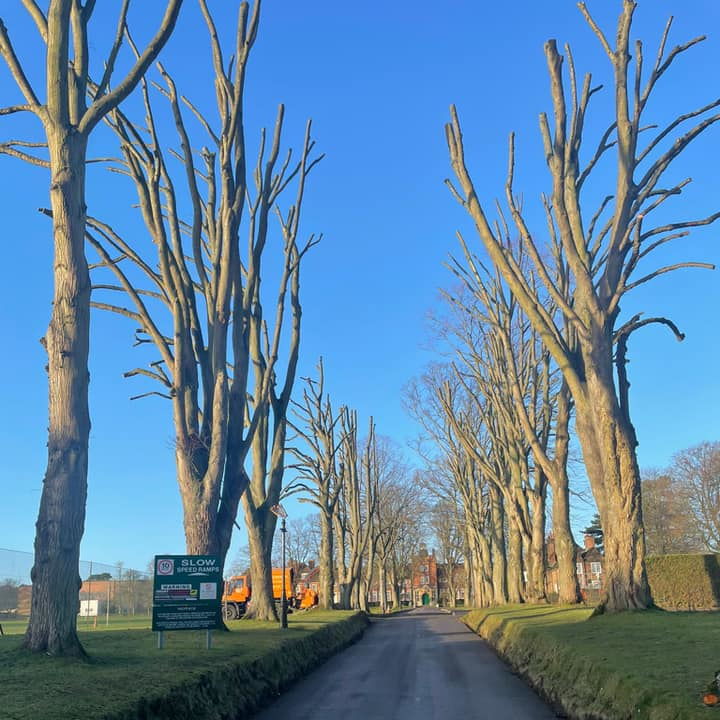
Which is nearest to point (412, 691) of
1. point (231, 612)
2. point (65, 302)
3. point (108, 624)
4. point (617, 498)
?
point (617, 498)

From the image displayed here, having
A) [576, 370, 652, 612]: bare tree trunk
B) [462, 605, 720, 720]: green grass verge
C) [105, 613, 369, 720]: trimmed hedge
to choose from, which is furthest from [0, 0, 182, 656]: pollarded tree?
[576, 370, 652, 612]: bare tree trunk

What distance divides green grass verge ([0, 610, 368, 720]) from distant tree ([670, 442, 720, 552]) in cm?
4625

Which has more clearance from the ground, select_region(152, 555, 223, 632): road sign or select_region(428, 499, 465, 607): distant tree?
select_region(428, 499, 465, 607): distant tree

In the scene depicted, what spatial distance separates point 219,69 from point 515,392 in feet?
40.7

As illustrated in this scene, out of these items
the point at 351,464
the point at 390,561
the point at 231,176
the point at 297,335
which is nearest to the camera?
the point at 231,176

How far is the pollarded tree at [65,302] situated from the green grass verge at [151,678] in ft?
2.82

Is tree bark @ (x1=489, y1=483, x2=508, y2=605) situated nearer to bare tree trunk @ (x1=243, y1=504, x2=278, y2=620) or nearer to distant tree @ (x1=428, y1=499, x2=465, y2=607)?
distant tree @ (x1=428, y1=499, x2=465, y2=607)

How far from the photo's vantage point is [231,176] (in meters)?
18.7

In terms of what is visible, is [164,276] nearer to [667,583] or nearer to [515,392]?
[515,392]

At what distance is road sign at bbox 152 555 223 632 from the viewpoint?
13.6m

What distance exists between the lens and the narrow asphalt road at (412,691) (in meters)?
10.3

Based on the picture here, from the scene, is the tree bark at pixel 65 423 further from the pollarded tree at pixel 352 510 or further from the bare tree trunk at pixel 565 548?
the pollarded tree at pixel 352 510

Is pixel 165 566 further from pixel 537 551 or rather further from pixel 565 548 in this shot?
pixel 537 551

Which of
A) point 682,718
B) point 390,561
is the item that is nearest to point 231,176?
point 682,718
